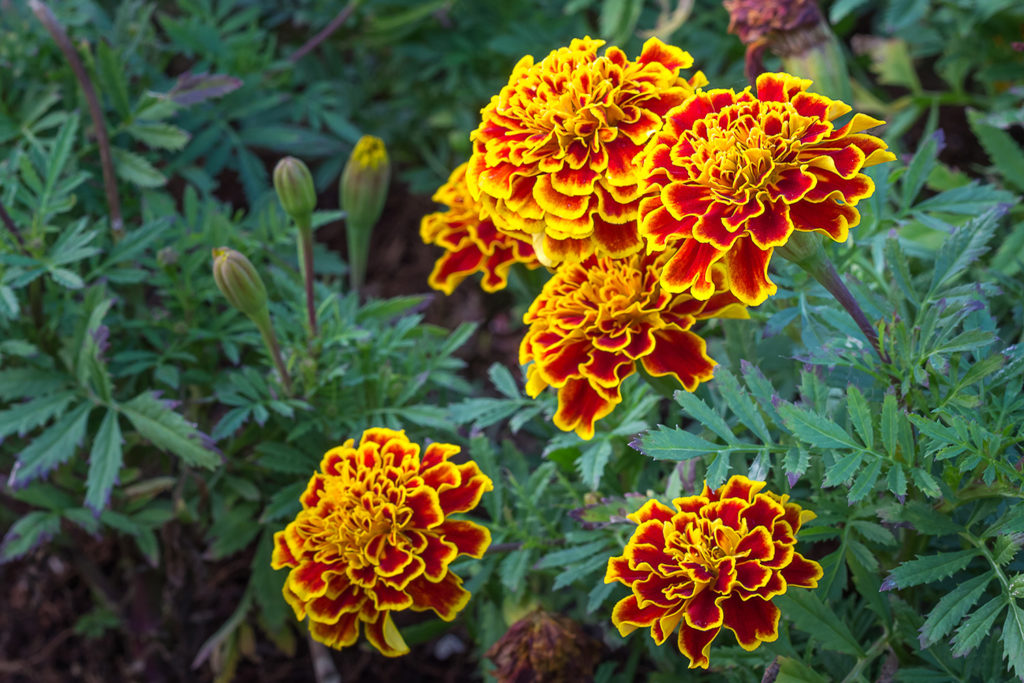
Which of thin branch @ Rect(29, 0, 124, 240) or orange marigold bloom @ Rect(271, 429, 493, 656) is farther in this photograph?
thin branch @ Rect(29, 0, 124, 240)

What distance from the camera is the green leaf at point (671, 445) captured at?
88 centimetres

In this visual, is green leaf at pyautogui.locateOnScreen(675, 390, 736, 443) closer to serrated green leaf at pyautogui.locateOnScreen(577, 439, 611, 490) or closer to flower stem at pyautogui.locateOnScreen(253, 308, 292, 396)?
serrated green leaf at pyautogui.locateOnScreen(577, 439, 611, 490)

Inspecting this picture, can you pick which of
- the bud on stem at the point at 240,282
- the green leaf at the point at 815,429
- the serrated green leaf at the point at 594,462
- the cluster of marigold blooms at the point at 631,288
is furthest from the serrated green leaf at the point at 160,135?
the green leaf at the point at 815,429

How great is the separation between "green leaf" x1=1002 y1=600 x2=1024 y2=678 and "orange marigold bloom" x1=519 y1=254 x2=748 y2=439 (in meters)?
0.35

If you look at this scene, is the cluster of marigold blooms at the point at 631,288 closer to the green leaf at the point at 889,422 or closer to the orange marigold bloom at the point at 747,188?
the orange marigold bloom at the point at 747,188

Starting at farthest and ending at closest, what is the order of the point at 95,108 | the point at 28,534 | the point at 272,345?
1. the point at 95,108
2. the point at 28,534
3. the point at 272,345

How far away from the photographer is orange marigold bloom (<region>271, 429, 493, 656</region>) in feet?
3.17

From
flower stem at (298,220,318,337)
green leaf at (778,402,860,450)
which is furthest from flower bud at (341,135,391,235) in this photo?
green leaf at (778,402,860,450)

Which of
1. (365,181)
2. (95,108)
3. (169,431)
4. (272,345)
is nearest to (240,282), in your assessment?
(272,345)

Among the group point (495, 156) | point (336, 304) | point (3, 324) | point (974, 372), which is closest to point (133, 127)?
point (3, 324)

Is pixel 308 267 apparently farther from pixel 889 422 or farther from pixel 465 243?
pixel 889 422

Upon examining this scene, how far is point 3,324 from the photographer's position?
1.31 meters

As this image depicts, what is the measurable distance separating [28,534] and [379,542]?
63cm

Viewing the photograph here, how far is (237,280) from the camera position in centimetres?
108
